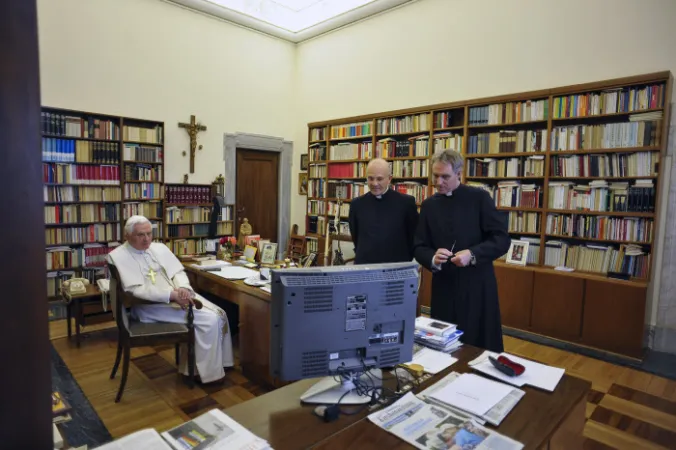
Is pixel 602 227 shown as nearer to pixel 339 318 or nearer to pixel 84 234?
pixel 339 318

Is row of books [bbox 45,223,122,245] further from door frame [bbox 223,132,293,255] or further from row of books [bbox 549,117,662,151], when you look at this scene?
row of books [bbox 549,117,662,151]

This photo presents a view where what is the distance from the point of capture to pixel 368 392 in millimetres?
1381

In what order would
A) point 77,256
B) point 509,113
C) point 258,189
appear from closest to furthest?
point 509,113 < point 77,256 < point 258,189

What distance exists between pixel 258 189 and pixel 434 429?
6276mm

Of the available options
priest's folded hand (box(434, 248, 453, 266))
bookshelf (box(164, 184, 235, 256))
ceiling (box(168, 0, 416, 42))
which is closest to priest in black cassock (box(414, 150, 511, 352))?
priest's folded hand (box(434, 248, 453, 266))

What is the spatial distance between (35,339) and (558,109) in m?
4.75

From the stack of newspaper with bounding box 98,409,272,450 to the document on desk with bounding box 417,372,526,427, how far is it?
572 millimetres

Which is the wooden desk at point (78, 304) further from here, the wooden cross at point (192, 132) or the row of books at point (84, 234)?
the wooden cross at point (192, 132)

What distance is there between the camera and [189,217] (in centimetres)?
609

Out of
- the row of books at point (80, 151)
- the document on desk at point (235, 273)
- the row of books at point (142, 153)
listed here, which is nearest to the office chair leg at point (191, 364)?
the document on desk at point (235, 273)

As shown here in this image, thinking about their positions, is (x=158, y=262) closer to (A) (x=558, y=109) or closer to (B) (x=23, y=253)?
(B) (x=23, y=253)

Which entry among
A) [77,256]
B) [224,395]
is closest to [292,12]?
[77,256]

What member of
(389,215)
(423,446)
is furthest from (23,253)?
(389,215)

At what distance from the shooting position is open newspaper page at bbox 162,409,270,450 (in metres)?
1.10
